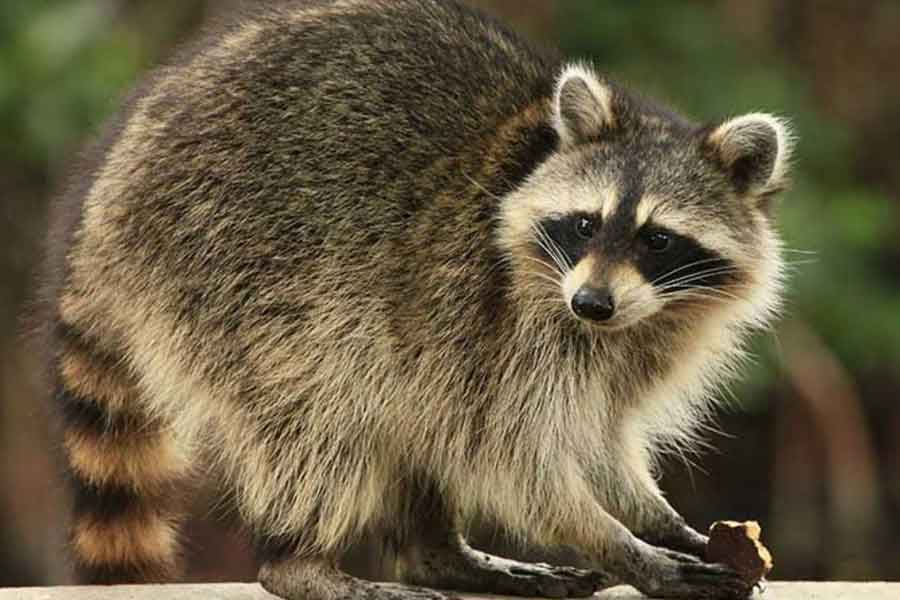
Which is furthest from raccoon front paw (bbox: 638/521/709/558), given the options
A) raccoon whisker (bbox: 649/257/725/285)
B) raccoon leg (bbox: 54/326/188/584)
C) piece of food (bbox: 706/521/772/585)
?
raccoon leg (bbox: 54/326/188/584)

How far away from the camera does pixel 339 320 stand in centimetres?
530

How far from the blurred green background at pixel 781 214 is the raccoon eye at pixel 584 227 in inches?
144

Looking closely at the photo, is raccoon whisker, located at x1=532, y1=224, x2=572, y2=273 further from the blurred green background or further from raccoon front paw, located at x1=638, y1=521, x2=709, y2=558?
the blurred green background

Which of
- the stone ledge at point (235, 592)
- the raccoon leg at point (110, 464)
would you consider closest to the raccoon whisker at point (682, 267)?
the stone ledge at point (235, 592)

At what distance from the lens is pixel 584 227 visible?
5270 millimetres

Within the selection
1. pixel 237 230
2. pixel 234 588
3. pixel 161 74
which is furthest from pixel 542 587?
pixel 161 74

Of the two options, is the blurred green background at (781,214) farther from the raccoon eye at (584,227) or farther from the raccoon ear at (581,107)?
the raccoon eye at (584,227)

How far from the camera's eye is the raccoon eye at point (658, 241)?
17.2 feet

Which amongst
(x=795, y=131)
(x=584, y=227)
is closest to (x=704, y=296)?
(x=584, y=227)

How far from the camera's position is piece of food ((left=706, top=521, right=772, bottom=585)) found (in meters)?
5.27

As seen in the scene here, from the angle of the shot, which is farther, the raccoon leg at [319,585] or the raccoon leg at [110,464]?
the raccoon leg at [110,464]

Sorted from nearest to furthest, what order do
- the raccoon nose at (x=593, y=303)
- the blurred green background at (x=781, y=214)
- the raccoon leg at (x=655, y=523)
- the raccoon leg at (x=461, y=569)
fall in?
the raccoon nose at (x=593, y=303)
the raccoon leg at (x=655, y=523)
the raccoon leg at (x=461, y=569)
the blurred green background at (x=781, y=214)

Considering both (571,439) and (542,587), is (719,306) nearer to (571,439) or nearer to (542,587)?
(571,439)

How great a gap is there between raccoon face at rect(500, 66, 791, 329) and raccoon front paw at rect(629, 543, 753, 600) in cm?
65
